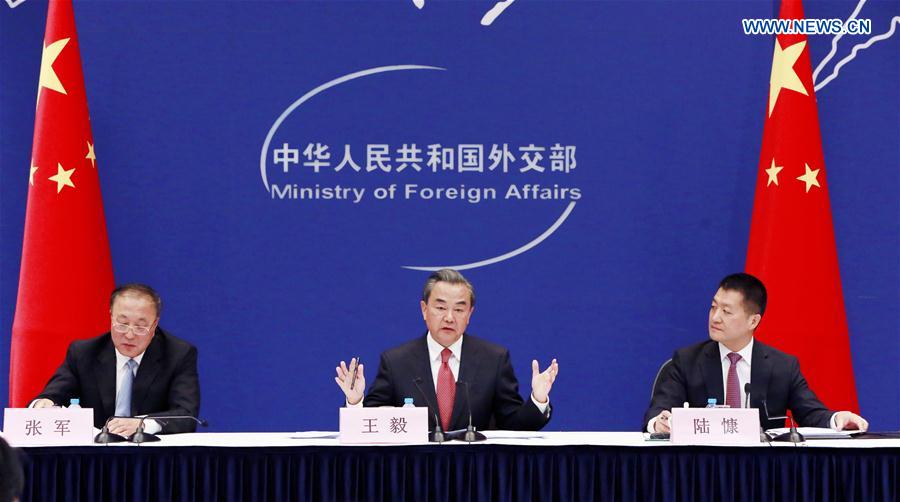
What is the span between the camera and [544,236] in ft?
16.8

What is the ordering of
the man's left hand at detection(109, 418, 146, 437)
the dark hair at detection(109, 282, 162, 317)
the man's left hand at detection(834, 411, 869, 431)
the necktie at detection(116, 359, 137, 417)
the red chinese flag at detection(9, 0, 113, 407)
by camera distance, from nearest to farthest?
the man's left hand at detection(109, 418, 146, 437)
the man's left hand at detection(834, 411, 869, 431)
the dark hair at detection(109, 282, 162, 317)
the necktie at detection(116, 359, 137, 417)
the red chinese flag at detection(9, 0, 113, 407)

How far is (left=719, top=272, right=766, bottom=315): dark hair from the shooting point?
4.15 m

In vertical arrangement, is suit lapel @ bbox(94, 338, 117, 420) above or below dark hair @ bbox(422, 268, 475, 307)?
below

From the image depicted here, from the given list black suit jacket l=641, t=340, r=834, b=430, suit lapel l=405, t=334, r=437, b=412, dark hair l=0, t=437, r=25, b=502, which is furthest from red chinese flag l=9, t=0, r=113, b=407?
dark hair l=0, t=437, r=25, b=502

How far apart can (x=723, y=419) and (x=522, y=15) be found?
93.0 inches

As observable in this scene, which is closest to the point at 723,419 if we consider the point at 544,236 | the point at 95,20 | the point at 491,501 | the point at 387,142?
the point at 491,501

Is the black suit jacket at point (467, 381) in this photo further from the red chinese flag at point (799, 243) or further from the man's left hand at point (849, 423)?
the red chinese flag at point (799, 243)

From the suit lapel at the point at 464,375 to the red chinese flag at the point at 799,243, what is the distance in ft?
4.37

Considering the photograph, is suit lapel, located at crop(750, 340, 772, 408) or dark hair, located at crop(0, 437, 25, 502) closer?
dark hair, located at crop(0, 437, 25, 502)

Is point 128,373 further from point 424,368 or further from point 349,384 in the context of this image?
point 424,368

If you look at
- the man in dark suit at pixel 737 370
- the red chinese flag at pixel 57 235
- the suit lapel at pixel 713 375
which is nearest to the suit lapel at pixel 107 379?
the red chinese flag at pixel 57 235

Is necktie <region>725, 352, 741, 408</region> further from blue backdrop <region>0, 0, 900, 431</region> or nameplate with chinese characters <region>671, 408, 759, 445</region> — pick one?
blue backdrop <region>0, 0, 900, 431</region>

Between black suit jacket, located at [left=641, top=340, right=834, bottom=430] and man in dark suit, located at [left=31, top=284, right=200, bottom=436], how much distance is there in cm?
170

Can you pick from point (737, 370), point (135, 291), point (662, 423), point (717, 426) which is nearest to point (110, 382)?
point (135, 291)
